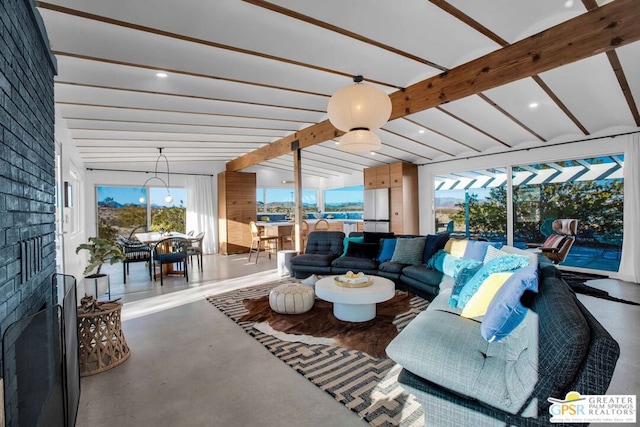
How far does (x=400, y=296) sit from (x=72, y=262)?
4576 mm

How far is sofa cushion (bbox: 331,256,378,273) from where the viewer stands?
446 cm

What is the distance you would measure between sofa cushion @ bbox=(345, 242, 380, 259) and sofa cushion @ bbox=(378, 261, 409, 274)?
1.24 feet

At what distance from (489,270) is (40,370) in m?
2.67

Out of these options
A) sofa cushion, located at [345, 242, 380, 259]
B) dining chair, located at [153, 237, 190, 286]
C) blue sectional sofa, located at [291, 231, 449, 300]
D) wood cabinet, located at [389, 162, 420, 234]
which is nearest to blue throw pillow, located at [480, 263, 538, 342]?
blue sectional sofa, located at [291, 231, 449, 300]

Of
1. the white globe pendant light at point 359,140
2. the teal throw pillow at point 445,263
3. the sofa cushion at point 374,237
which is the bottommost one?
the teal throw pillow at point 445,263

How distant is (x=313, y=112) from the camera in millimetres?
4602

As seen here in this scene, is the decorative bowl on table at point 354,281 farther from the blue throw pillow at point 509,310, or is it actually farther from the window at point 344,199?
the window at point 344,199

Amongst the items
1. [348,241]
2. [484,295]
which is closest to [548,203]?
[348,241]

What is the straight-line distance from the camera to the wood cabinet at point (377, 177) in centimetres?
795

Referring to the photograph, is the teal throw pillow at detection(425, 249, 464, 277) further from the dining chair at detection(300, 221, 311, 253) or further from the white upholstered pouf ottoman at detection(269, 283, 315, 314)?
the dining chair at detection(300, 221, 311, 253)

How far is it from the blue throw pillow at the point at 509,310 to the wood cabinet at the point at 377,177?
6.29 meters

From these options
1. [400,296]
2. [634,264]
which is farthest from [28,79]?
[634,264]

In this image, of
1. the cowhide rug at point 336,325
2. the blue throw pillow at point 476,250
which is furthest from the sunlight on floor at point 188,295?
the blue throw pillow at point 476,250

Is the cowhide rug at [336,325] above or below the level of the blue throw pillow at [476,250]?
below
